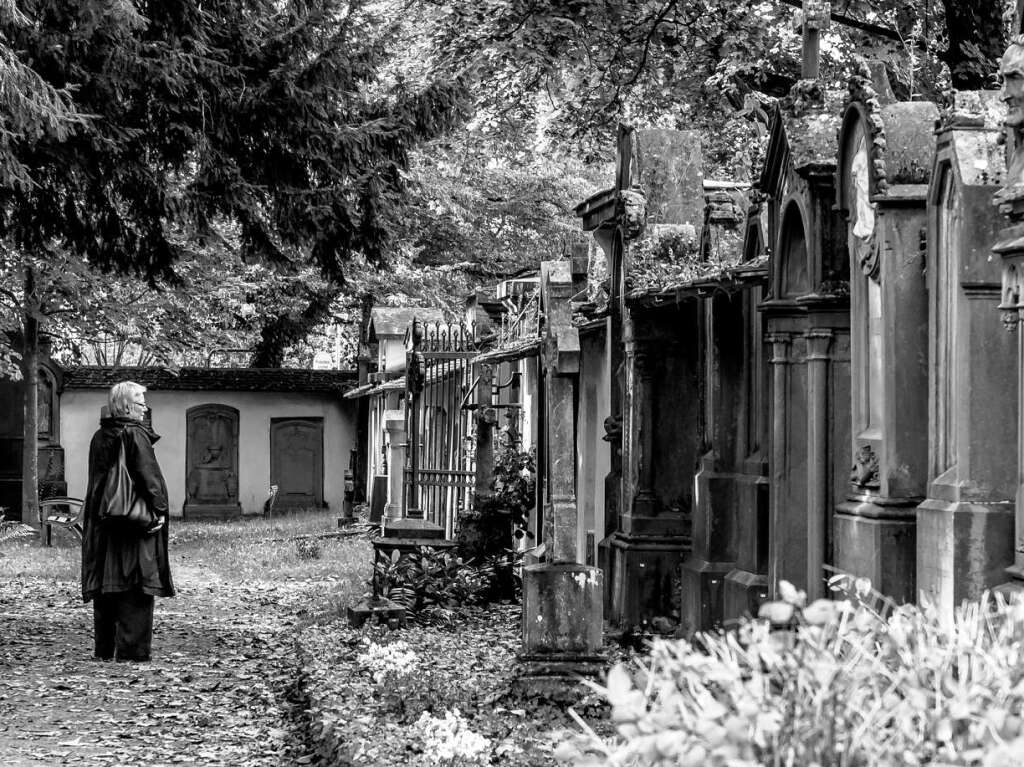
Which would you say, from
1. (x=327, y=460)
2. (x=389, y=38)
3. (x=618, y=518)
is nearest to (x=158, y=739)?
(x=618, y=518)

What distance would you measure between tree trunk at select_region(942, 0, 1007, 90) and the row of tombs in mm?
4319

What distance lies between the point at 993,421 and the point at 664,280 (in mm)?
4453

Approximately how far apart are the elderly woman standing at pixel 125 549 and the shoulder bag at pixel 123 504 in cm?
4

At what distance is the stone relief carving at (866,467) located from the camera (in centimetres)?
712

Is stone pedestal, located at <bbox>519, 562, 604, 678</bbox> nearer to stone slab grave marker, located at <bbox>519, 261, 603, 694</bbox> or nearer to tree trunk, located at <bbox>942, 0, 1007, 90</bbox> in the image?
stone slab grave marker, located at <bbox>519, 261, 603, 694</bbox>

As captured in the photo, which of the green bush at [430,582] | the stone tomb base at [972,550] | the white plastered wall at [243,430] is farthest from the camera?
the white plastered wall at [243,430]

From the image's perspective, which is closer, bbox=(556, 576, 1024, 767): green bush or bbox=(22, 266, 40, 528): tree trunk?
bbox=(556, 576, 1024, 767): green bush

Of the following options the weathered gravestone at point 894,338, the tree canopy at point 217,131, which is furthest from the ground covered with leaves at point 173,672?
the tree canopy at point 217,131

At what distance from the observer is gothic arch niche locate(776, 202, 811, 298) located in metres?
8.20

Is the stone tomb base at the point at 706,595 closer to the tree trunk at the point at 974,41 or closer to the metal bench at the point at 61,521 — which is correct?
the tree trunk at the point at 974,41

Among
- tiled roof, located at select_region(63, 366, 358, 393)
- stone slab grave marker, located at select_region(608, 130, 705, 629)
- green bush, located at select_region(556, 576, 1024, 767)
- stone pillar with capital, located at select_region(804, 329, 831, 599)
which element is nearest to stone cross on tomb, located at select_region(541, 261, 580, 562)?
stone pillar with capital, located at select_region(804, 329, 831, 599)

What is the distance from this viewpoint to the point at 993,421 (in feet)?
19.8

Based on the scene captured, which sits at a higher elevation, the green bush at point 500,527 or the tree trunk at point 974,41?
the tree trunk at point 974,41

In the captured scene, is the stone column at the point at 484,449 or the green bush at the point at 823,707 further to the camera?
the stone column at the point at 484,449
